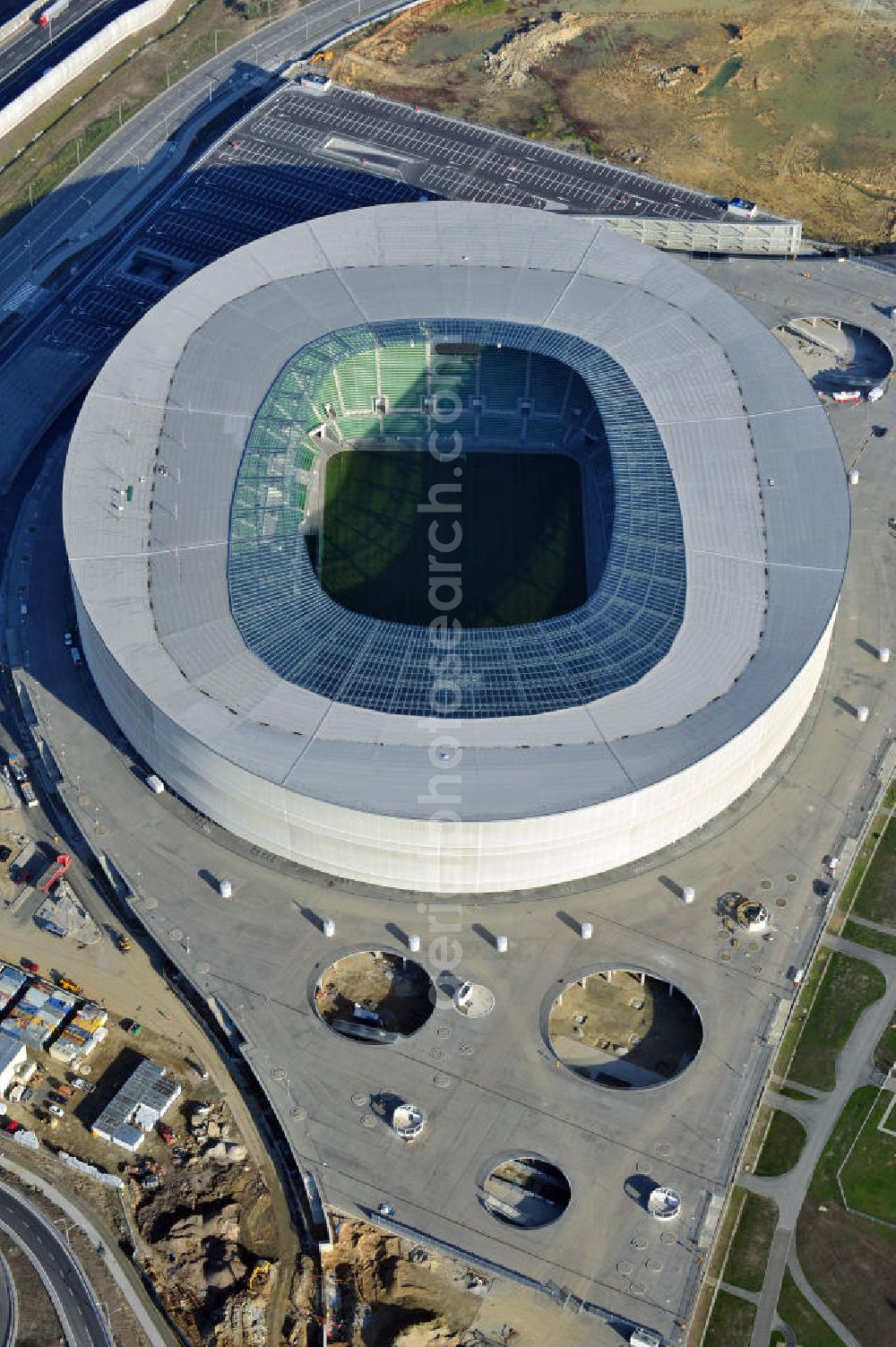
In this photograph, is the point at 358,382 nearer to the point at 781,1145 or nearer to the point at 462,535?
the point at 462,535

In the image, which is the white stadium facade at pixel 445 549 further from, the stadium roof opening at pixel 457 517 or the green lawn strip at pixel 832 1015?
the green lawn strip at pixel 832 1015

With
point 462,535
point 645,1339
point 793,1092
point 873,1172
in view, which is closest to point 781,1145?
point 793,1092

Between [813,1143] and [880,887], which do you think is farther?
[880,887]

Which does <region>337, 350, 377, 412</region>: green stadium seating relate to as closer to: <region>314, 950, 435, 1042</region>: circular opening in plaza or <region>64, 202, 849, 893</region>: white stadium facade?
<region>64, 202, 849, 893</region>: white stadium facade

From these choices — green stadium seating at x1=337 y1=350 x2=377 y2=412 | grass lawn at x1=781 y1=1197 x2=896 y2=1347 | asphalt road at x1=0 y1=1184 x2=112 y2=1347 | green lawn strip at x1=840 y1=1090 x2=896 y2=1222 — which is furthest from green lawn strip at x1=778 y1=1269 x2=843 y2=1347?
green stadium seating at x1=337 y1=350 x2=377 y2=412

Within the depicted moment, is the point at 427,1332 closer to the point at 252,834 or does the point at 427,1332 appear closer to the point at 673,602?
the point at 252,834

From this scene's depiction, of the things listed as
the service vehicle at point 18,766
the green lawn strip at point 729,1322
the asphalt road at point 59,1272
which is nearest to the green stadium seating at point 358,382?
the service vehicle at point 18,766

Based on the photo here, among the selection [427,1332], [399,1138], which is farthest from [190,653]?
[427,1332]
